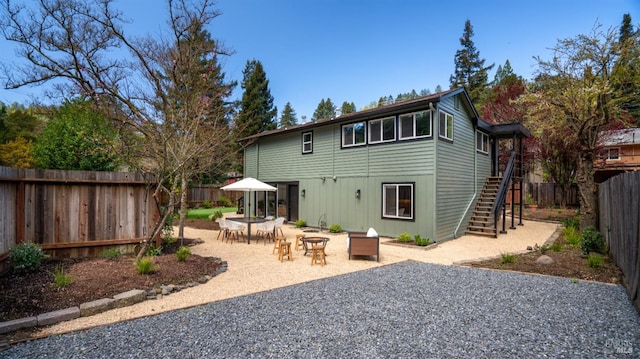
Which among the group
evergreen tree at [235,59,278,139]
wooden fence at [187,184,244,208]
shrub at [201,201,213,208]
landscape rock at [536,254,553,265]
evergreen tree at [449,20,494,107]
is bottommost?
landscape rock at [536,254,553,265]

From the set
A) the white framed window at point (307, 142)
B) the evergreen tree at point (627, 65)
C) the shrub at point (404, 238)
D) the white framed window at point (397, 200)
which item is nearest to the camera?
the evergreen tree at point (627, 65)

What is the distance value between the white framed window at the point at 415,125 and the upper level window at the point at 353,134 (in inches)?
68.8

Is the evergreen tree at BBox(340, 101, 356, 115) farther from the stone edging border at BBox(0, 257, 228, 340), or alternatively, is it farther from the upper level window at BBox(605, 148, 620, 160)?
the stone edging border at BBox(0, 257, 228, 340)

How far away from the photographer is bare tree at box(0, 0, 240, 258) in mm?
8172

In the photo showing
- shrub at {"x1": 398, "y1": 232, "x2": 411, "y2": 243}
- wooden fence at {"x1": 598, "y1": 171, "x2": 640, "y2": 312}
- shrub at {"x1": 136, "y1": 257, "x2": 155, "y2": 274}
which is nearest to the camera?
wooden fence at {"x1": 598, "y1": 171, "x2": 640, "y2": 312}

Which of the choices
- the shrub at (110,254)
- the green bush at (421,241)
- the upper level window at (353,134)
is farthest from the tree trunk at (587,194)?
the shrub at (110,254)

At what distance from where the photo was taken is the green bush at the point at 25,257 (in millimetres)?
5473

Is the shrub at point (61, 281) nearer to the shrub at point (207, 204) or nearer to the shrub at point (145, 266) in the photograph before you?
the shrub at point (145, 266)

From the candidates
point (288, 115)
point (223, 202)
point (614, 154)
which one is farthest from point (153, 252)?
point (288, 115)

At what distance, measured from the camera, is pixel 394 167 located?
12078 millimetres

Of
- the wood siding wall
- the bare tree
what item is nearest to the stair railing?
the wood siding wall

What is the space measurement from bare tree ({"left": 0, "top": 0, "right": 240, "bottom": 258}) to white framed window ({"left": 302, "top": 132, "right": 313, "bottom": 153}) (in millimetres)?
5799

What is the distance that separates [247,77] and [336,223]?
30.1 metres

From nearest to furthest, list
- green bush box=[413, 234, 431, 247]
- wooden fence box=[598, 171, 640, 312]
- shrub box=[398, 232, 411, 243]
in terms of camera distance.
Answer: wooden fence box=[598, 171, 640, 312]
green bush box=[413, 234, 431, 247]
shrub box=[398, 232, 411, 243]
